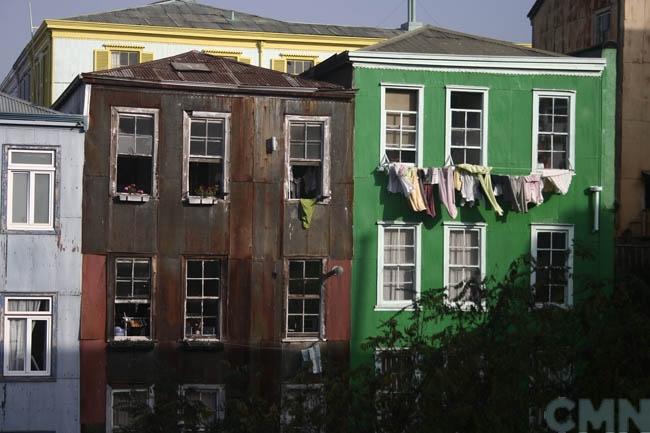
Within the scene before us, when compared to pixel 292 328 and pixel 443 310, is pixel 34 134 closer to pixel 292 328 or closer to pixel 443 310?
pixel 292 328

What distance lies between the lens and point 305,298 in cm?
3581

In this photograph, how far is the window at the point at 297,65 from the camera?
55.2 m

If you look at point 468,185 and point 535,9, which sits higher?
point 535,9

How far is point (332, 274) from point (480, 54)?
698 cm

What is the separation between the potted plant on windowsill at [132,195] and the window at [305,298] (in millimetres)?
3864

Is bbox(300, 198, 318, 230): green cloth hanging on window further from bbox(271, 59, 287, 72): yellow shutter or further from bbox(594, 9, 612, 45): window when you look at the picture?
bbox(271, 59, 287, 72): yellow shutter

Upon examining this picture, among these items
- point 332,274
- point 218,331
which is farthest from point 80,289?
point 332,274

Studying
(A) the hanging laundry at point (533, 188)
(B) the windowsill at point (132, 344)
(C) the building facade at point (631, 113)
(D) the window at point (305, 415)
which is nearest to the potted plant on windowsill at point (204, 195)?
(B) the windowsill at point (132, 344)

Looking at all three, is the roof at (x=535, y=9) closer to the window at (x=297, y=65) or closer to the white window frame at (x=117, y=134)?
the window at (x=297, y=65)

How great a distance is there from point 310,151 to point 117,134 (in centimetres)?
470

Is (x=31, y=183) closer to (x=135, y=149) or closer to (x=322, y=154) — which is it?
(x=135, y=149)

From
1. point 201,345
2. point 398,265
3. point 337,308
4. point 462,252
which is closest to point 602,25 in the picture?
point 462,252

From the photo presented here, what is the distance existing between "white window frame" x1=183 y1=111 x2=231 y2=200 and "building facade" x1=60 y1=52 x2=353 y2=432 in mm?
33

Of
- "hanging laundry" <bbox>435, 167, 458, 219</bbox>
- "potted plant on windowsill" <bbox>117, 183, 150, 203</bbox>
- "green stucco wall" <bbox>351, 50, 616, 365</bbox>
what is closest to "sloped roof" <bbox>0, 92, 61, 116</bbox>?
"potted plant on windowsill" <bbox>117, 183, 150, 203</bbox>
